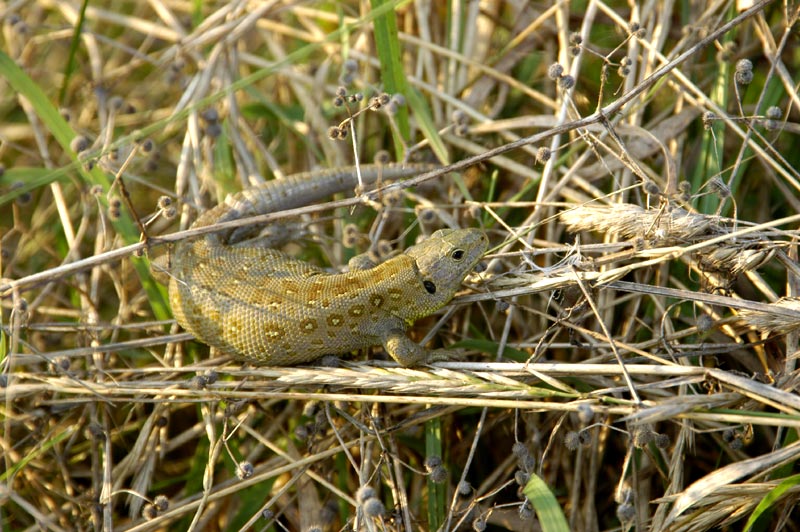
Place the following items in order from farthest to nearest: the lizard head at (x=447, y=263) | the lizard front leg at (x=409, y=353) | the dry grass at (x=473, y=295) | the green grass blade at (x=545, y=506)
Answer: the lizard head at (x=447, y=263) < the lizard front leg at (x=409, y=353) < the dry grass at (x=473, y=295) < the green grass blade at (x=545, y=506)

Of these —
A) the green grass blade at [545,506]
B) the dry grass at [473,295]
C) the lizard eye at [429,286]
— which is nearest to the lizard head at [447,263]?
the lizard eye at [429,286]

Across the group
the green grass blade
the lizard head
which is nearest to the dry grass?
the green grass blade

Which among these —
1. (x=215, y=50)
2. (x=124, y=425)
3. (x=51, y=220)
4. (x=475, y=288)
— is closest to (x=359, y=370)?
(x=475, y=288)

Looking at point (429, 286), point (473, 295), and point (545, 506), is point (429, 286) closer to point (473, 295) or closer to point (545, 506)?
point (473, 295)

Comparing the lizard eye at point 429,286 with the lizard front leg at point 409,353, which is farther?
the lizard eye at point 429,286

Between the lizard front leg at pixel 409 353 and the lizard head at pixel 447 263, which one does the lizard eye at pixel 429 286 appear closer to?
the lizard head at pixel 447 263

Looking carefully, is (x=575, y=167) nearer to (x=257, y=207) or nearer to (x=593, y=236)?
(x=593, y=236)
